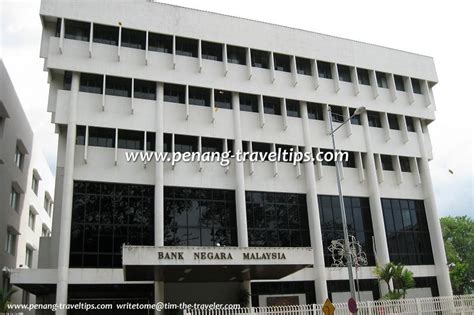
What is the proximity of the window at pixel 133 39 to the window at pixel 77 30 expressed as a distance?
2299 mm

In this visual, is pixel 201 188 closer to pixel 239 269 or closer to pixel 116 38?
pixel 239 269

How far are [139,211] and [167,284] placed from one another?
15.7 ft

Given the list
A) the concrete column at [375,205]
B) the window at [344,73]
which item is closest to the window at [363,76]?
the window at [344,73]

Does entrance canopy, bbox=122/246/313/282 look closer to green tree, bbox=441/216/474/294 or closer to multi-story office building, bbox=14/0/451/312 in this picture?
multi-story office building, bbox=14/0/451/312

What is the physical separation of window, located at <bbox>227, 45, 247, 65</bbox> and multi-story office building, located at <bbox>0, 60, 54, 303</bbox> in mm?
15489

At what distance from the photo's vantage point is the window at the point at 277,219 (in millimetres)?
31109

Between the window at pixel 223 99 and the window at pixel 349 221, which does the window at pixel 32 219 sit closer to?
the window at pixel 223 99

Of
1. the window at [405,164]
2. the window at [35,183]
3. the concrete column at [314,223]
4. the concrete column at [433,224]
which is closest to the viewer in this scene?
the concrete column at [314,223]

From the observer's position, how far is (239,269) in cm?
2519

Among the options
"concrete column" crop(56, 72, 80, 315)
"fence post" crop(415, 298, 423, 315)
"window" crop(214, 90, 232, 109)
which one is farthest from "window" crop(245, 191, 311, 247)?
"concrete column" crop(56, 72, 80, 315)

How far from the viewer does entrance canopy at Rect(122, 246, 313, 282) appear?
72.8 ft

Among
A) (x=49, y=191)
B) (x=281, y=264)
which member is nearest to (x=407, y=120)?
(x=281, y=264)

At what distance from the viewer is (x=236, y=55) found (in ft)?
112

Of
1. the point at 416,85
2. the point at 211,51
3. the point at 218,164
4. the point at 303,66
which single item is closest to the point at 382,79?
the point at 416,85
